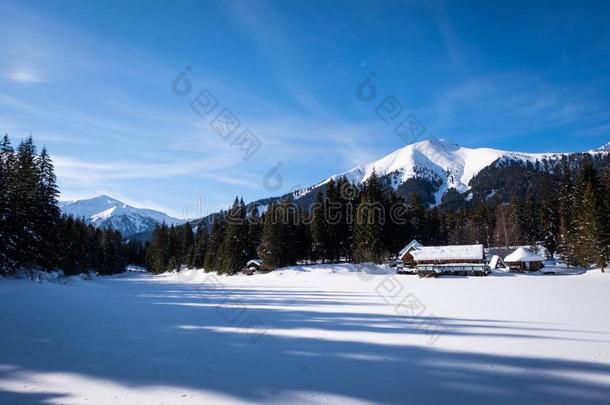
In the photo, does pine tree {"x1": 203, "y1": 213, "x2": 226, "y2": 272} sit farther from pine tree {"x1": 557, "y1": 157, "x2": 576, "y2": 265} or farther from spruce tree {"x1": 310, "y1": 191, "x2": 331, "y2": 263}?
pine tree {"x1": 557, "y1": 157, "x2": 576, "y2": 265}

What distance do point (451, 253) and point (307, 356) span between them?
44703 millimetres

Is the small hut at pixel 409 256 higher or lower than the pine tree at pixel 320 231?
lower

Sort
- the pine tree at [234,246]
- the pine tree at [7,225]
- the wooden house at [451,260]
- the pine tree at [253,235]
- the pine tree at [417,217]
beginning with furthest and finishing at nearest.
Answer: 1. the pine tree at [417,217]
2. the pine tree at [253,235]
3. the pine tree at [234,246]
4. the wooden house at [451,260]
5. the pine tree at [7,225]

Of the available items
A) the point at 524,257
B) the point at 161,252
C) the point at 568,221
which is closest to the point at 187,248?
the point at 161,252

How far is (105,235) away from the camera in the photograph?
90.5 metres

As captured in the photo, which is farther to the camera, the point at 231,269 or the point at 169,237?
the point at 169,237

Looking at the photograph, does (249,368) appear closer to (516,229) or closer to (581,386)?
(581,386)

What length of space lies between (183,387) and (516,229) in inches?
3548

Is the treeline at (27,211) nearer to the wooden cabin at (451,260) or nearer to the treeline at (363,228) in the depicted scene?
the treeline at (363,228)

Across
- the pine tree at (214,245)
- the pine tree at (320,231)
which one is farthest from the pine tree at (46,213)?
the pine tree at (320,231)

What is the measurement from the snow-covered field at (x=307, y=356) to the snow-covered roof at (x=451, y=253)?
106 ft

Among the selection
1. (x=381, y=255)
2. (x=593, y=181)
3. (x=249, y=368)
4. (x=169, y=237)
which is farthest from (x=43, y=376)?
(x=169, y=237)

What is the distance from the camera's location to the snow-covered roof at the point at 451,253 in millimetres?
47531

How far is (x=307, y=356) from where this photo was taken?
9.23m
